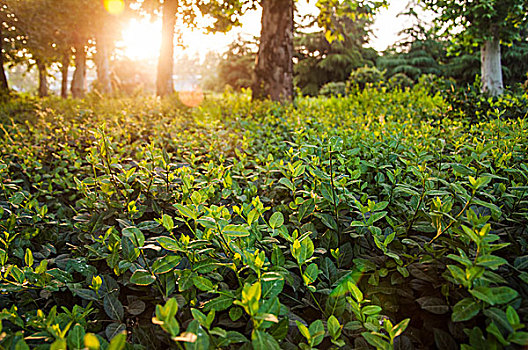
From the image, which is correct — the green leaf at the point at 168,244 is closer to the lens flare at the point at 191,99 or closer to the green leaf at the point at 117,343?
the green leaf at the point at 117,343

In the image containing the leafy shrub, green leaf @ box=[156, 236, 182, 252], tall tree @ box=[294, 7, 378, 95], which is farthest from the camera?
tall tree @ box=[294, 7, 378, 95]

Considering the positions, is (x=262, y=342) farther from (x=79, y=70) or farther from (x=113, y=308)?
(x=79, y=70)

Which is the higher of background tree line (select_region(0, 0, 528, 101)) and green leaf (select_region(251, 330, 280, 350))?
background tree line (select_region(0, 0, 528, 101))

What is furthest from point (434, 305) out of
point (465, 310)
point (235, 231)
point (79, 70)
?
point (79, 70)

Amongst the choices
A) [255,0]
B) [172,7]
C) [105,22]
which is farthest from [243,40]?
[255,0]

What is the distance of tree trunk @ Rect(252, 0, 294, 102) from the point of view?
24.9 feet

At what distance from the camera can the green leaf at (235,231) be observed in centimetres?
115

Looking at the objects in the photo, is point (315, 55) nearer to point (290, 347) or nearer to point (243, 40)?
point (243, 40)

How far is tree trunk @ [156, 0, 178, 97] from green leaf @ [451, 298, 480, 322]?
37.5ft

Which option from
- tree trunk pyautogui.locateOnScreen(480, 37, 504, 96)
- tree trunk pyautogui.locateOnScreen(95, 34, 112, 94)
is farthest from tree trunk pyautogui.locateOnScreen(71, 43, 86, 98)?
tree trunk pyautogui.locateOnScreen(480, 37, 504, 96)

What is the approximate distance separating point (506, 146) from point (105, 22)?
20486 mm

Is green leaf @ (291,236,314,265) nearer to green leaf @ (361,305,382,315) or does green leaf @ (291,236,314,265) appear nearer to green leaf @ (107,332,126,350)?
green leaf @ (361,305,382,315)

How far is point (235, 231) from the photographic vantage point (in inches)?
45.8

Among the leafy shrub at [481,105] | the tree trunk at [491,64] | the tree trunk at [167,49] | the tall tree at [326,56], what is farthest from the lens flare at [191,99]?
the tall tree at [326,56]
